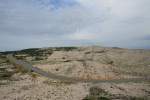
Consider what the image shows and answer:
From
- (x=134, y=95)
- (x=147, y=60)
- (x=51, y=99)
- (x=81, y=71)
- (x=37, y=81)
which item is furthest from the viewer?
(x=147, y=60)

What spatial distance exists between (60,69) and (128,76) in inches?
1055

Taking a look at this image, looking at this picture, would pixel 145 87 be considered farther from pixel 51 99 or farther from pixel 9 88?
pixel 9 88

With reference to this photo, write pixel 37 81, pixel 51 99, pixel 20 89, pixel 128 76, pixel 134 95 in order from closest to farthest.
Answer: pixel 51 99 < pixel 134 95 < pixel 20 89 < pixel 37 81 < pixel 128 76

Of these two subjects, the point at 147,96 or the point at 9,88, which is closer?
the point at 147,96

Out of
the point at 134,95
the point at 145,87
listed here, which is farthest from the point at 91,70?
the point at 134,95

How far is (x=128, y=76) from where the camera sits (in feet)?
258

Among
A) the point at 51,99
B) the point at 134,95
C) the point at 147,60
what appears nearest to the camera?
the point at 51,99

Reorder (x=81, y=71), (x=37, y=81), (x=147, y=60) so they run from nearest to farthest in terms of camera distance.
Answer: (x=37, y=81) → (x=81, y=71) → (x=147, y=60)

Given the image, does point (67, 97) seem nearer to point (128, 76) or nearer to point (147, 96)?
point (147, 96)

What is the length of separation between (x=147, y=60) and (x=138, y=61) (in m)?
3.96

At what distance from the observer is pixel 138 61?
107875mm

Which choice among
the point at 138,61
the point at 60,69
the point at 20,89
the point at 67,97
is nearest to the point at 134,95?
the point at 67,97

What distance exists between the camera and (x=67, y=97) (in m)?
46.9

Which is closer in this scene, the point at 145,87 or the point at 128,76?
the point at 145,87
